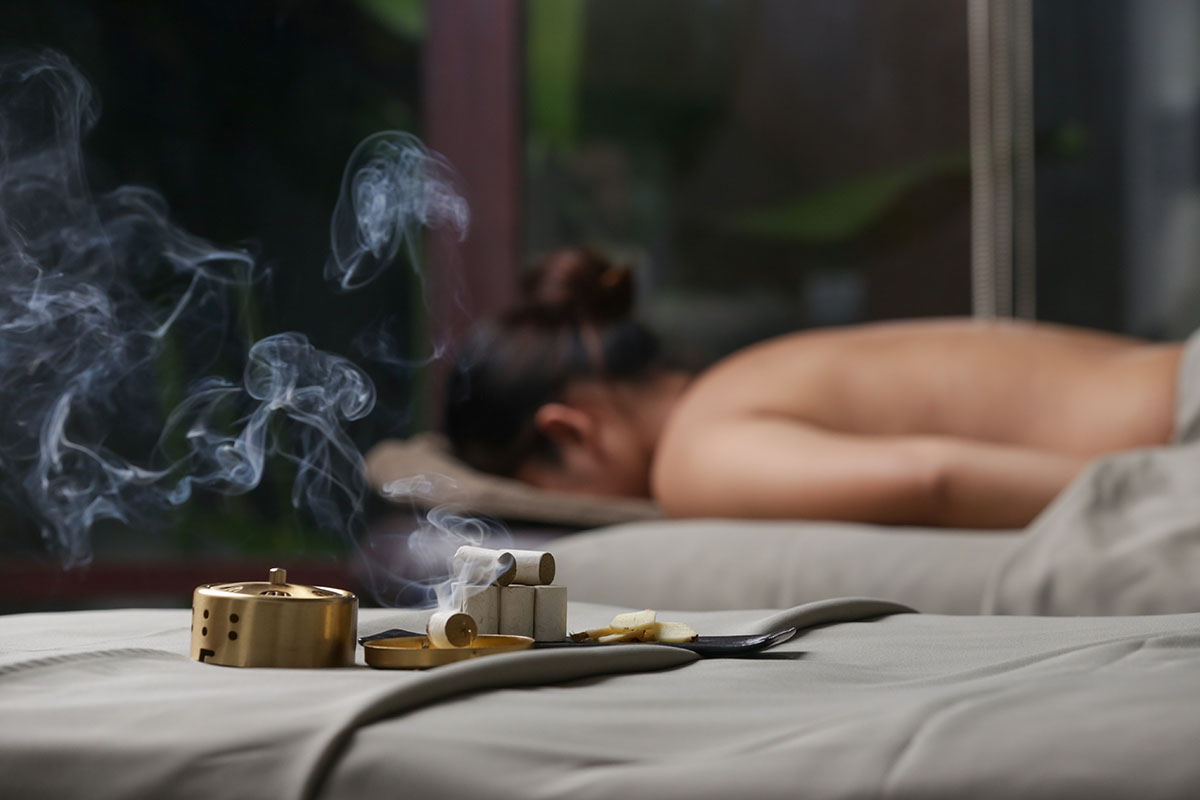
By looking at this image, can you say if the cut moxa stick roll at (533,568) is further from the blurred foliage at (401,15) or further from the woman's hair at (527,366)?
the blurred foliage at (401,15)

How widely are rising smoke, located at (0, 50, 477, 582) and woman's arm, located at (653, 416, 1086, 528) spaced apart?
0.54 meters

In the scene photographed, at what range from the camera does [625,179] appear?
292cm

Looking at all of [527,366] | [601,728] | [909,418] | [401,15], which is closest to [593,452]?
[527,366]

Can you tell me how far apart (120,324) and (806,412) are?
124 cm

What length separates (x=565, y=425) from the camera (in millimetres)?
2096

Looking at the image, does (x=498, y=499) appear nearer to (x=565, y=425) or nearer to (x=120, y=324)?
(x=565, y=425)

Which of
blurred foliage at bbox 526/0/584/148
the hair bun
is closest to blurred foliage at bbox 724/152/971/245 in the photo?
blurred foliage at bbox 526/0/584/148

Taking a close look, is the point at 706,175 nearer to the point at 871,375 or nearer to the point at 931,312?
the point at 931,312

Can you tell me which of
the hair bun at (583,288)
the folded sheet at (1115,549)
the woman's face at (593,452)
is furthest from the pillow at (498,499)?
the folded sheet at (1115,549)

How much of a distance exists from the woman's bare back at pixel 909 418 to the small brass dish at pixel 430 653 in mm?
1000

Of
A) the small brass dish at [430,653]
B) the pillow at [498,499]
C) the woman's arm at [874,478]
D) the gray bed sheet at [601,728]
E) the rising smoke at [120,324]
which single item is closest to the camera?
the gray bed sheet at [601,728]

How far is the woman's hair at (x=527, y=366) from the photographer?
6.98 ft

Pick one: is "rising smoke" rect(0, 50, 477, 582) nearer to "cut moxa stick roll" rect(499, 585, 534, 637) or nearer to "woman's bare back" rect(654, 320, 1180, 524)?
"cut moxa stick roll" rect(499, 585, 534, 637)

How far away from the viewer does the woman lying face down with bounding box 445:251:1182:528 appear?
1593 mm
